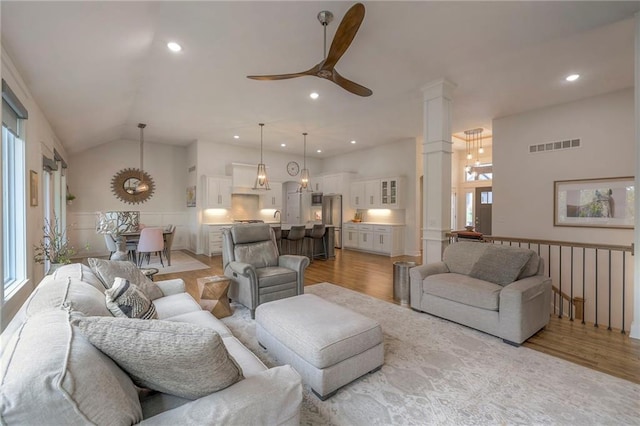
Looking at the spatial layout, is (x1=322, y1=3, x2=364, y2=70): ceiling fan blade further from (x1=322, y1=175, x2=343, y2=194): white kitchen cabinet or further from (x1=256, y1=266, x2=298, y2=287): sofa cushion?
(x1=322, y1=175, x2=343, y2=194): white kitchen cabinet

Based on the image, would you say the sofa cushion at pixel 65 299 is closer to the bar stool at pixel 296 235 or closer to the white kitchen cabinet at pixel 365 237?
the bar stool at pixel 296 235

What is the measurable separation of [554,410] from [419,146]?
6704 mm

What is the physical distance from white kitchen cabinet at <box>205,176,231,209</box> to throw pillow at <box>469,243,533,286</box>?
21.6 ft

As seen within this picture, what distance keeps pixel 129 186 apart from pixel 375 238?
7.12m

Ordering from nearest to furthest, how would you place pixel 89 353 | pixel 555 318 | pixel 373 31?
pixel 89 353, pixel 373 31, pixel 555 318

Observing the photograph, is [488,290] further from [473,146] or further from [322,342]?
[473,146]

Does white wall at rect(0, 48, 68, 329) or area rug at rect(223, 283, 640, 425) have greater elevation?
white wall at rect(0, 48, 68, 329)

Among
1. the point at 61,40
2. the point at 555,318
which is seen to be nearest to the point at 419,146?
the point at 555,318

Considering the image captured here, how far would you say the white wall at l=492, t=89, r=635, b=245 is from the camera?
176 inches

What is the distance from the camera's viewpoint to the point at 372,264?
650 cm

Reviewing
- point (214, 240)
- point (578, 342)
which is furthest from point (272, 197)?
point (578, 342)

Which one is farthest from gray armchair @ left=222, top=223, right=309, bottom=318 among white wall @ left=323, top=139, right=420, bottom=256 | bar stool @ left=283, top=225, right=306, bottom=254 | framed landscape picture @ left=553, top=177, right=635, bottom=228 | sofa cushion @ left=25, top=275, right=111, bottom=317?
white wall @ left=323, top=139, right=420, bottom=256

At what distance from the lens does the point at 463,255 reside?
360 centimetres

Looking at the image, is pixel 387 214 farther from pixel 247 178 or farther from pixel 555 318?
pixel 555 318
